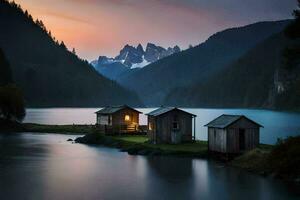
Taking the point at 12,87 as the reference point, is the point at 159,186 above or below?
below

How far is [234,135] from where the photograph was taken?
196 ft

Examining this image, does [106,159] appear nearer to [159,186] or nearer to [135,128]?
[159,186]

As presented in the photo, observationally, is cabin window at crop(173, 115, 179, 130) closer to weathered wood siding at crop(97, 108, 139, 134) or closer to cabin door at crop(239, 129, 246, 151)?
cabin door at crop(239, 129, 246, 151)

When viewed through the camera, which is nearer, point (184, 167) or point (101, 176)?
point (101, 176)

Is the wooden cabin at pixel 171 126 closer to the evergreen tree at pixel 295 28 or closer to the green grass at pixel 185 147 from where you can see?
the green grass at pixel 185 147

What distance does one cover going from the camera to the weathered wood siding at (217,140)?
60.0 meters

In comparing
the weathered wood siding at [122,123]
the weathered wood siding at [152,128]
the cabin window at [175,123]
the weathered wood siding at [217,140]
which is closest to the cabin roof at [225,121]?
the weathered wood siding at [217,140]

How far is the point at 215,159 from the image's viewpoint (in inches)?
2447

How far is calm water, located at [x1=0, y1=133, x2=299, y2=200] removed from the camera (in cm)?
4128

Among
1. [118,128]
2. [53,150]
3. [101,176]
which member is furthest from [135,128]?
[101,176]

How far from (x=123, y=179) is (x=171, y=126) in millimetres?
26255

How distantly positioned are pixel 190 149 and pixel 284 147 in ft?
60.8

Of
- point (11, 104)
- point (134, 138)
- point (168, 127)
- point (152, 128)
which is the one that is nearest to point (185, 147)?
point (168, 127)

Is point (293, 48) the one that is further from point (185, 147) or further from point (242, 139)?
point (185, 147)
